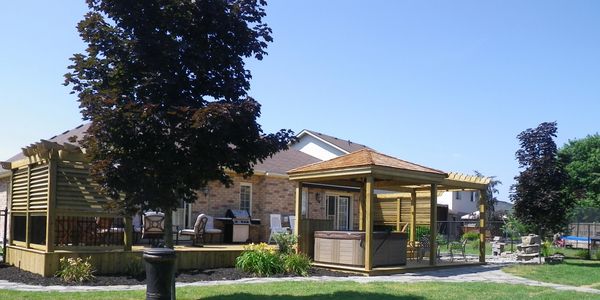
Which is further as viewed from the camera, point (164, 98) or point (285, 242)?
point (285, 242)

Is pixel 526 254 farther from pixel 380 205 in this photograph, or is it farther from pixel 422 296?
pixel 422 296

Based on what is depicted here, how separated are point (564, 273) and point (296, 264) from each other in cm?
702

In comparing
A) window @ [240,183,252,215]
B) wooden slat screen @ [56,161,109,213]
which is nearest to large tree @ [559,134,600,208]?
window @ [240,183,252,215]

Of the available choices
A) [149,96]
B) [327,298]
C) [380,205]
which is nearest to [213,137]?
[149,96]

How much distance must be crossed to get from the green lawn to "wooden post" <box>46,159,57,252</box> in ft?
35.0

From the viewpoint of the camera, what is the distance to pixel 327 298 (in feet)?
32.4

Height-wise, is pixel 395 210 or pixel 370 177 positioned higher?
pixel 370 177

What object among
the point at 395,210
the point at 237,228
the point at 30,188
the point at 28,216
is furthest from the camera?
the point at 395,210

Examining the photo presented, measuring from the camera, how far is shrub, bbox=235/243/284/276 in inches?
519

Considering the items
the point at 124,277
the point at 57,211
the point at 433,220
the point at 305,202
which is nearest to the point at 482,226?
the point at 433,220

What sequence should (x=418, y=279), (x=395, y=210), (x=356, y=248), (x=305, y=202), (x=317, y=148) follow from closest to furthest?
(x=418, y=279)
(x=356, y=248)
(x=395, y=210)
(x=305, y=202)
(x=317, y=148)

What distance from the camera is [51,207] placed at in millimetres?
11906

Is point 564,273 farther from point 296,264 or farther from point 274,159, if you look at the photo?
point 274,159

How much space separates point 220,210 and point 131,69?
11.9 meters
